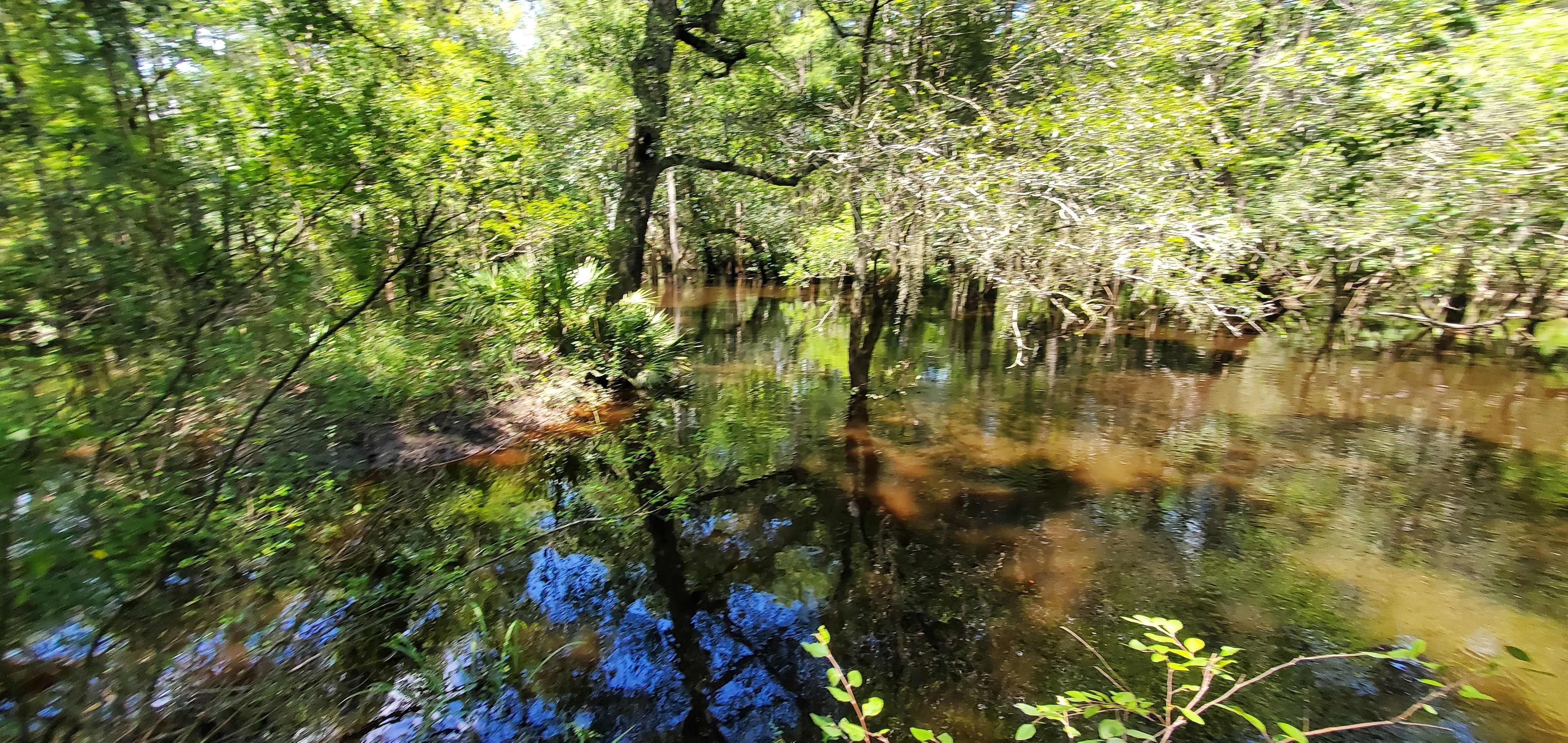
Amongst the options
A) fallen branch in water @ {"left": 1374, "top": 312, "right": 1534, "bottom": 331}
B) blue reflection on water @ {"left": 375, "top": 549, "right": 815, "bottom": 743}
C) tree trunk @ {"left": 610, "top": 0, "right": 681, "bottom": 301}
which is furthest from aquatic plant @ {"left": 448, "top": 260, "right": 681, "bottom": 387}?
fallen branch in water @ {"left": 1374, "top": 312, "right": 1534, "bottom": 331}

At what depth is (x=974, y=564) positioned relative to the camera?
574cm

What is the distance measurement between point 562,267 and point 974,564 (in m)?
7.72

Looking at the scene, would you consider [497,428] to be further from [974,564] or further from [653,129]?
[974,564]

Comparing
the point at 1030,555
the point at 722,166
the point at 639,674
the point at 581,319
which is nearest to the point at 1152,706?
the point at 639,674

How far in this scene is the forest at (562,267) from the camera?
7.74 feet

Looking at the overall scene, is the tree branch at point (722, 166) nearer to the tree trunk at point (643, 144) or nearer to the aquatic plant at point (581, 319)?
the tree trunk at point (643, 144)

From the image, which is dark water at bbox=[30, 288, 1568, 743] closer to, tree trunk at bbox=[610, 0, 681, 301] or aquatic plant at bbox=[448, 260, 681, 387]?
aquatic plant at bbox=[448, 260, 681, 387]

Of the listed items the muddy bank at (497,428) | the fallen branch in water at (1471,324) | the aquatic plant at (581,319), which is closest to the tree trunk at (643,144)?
the aquatic plant at (581,319)

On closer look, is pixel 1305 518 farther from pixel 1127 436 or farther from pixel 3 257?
pixel 3 257

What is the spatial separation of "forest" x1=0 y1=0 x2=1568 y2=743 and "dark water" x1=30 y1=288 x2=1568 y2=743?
0.09m

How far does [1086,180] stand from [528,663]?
6.54m

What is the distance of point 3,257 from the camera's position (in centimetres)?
207

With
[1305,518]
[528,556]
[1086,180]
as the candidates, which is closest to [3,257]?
[528,556]

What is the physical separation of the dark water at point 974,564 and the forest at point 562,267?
0.09 meters
